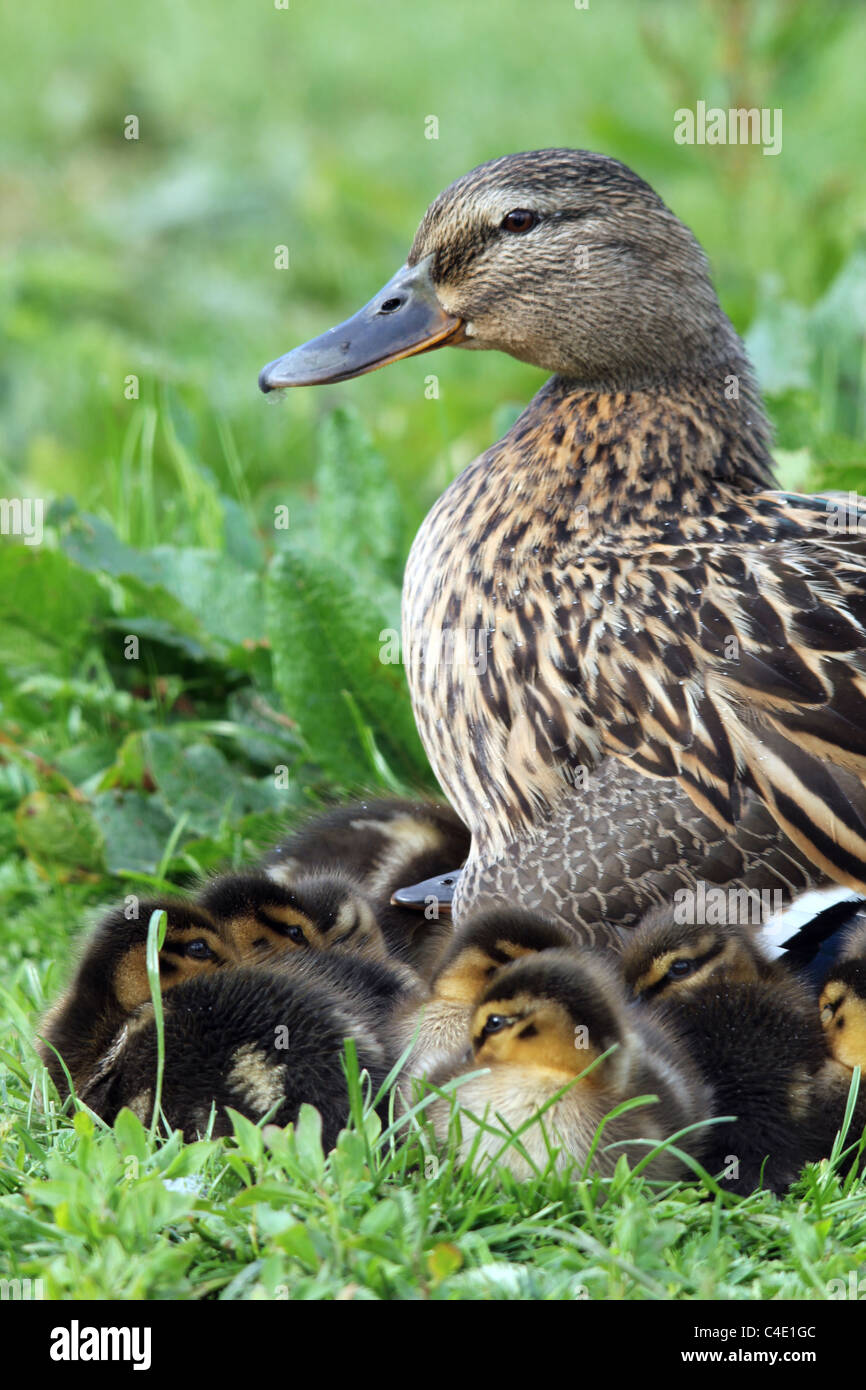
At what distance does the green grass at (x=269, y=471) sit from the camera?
7.68 feet

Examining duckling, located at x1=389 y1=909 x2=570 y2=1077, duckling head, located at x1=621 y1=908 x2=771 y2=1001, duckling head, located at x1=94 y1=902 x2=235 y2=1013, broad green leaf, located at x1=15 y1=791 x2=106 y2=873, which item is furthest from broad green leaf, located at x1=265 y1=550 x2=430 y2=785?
duckling head, located at x1=621 y1=908 x2=771 y2=1001

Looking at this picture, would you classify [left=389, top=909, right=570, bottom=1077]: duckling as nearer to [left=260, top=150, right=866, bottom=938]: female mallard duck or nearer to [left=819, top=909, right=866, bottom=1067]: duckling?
[left=260, top=150, right=866, bottom=938]: female mallard duck

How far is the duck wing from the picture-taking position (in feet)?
9.07

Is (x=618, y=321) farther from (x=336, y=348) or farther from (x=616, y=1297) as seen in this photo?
(x=616, y=1297)

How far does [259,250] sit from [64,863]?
17.5ft

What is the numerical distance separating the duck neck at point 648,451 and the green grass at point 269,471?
75 cm

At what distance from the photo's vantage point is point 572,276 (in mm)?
3283

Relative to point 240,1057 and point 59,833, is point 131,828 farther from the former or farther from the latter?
point 240,1057

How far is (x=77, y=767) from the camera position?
4.08 metres

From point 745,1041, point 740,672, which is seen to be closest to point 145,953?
point 745,1041

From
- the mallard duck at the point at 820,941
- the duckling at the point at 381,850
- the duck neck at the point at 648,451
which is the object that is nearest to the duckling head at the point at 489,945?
the mallard duck at the point at 820,941

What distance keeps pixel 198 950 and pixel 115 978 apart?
15 centimetres

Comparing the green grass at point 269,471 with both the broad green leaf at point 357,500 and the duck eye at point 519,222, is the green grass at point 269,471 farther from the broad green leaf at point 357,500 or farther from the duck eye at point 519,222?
the duck eye at point 519,222

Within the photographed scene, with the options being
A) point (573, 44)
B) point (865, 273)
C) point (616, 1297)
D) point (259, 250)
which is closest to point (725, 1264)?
point (616, 1297)
